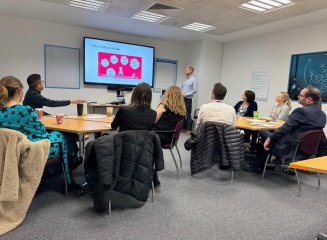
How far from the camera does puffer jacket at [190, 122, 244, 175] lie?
2.73m

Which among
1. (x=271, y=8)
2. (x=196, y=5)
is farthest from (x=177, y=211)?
(x=271, y=8)

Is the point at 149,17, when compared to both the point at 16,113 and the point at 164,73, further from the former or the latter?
the point at 16,113

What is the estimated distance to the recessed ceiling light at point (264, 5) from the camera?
372 cm

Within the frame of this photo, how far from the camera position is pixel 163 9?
420cm

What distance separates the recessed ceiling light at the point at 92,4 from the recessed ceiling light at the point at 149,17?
64cm

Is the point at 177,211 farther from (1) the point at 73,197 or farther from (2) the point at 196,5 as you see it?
(2) the point at 196,5

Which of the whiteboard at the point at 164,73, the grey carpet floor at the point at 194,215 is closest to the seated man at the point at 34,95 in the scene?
the grey carpet floor at the point at 194,215

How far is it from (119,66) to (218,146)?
13.2 ft

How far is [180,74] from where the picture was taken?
7.13 meters

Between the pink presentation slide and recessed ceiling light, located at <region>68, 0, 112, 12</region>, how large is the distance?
158cm

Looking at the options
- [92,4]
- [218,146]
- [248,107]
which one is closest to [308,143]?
[218,146]

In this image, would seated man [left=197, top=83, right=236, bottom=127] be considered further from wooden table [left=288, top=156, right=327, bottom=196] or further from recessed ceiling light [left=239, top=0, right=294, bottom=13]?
recessed ceiling light [left=239, top=0, right=294, bottom=13]

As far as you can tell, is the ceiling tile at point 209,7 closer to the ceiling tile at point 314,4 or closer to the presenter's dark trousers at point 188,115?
the ceiling tile at point 314,4

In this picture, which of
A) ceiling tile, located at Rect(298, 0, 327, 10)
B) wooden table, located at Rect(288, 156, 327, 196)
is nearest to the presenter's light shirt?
ceiling tile, located at Rect(298, 0, 327, 10)
